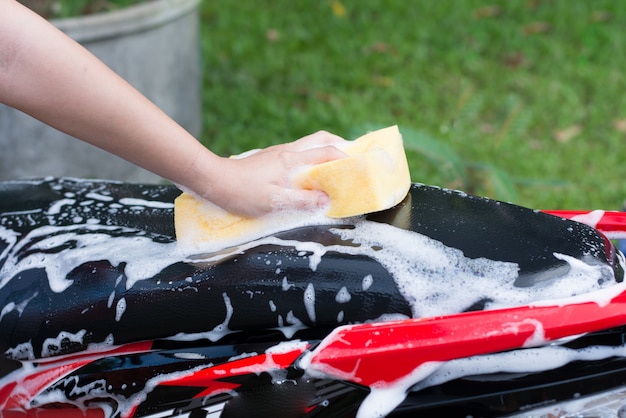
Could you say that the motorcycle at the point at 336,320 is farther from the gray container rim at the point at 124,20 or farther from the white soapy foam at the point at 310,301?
the gray container rim at the point at 124,20

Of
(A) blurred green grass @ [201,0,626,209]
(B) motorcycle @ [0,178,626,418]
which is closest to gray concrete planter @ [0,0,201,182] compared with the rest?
(A) blurred green grass @ [201,0,626,209]

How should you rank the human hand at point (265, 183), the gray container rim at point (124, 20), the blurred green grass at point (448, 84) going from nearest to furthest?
the human hand at point (265, 183) → the gray container rim at point (124, 20) → the blurred green grass at point (448, 84)

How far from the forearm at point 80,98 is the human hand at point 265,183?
38 mm

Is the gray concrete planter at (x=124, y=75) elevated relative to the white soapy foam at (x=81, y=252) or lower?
elevated

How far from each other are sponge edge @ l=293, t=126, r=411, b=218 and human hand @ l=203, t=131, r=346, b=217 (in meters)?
0.01

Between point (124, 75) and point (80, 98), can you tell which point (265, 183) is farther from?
point (124, 75)

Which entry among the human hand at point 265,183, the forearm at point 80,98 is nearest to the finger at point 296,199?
the human hand at point 265,183

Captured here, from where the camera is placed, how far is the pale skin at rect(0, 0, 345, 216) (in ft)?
3.08

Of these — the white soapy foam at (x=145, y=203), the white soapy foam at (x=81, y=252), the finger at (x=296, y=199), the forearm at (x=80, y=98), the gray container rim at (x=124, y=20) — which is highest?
the gray container rim at (x=124, y=20)

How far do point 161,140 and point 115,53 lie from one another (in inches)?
68.5

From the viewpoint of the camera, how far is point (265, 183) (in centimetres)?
107

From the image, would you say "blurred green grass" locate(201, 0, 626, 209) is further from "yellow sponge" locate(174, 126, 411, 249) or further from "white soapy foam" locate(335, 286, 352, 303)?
"white soapy foam" locate(335, 286, 352, 303)

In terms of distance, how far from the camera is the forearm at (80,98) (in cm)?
93

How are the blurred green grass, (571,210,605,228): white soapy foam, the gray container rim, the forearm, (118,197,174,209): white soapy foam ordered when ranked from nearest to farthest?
the forearm
(571,210,605,228): white soapy foam
(118,197,174,209): white soapy foam
the gray container rim
the blurred green grass
